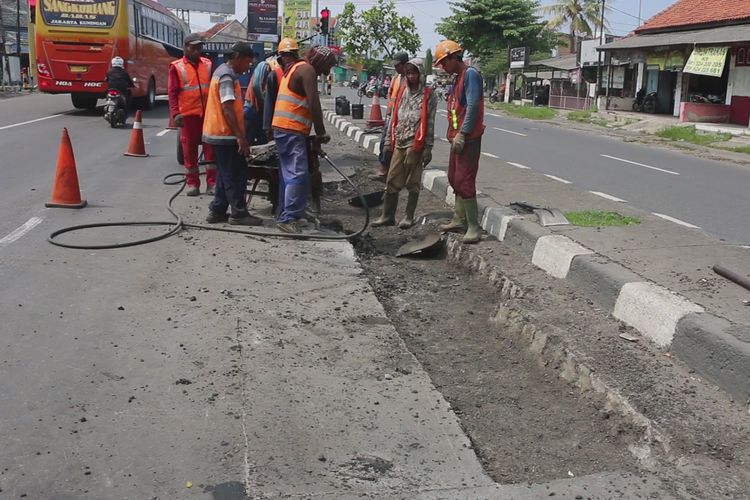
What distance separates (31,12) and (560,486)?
68.1 ft

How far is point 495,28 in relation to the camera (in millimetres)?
50969

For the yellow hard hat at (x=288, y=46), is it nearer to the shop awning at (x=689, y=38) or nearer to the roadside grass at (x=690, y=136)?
the roadside grass at (x=690, y=136)

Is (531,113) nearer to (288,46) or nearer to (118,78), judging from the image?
(118,78)

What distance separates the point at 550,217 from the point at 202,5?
59888 mm

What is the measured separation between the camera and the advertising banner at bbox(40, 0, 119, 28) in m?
18.1

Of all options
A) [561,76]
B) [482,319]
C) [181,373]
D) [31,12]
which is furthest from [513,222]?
[561,76]

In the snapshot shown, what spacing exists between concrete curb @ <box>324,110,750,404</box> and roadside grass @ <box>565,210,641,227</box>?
0.54 m

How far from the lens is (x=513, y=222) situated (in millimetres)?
6449

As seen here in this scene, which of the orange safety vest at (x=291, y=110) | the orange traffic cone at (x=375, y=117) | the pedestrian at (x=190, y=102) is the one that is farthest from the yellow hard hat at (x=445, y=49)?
the orange traffic cone at (x=375, y=117)

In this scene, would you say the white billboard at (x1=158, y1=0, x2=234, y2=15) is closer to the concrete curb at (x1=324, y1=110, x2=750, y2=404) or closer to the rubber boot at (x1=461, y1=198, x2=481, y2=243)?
the rubber boot at (x1=461, y1=198, x2=481, y2=243)

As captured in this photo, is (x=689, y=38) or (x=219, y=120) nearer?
(x=219, y=120)

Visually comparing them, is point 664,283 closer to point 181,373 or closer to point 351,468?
point 351,468

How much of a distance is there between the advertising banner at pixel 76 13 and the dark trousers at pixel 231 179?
43.6 ft

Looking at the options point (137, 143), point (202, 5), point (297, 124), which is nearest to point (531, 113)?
point (137, 143)
